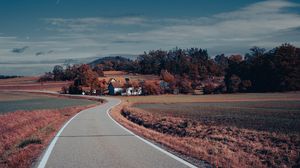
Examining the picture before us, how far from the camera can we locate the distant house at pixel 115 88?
13548cm

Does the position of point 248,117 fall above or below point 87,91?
below

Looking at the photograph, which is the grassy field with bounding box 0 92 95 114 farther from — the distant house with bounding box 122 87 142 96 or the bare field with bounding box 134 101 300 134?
the distant house with bounding box 122 87 142 96

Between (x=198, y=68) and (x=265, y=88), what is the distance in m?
54.6

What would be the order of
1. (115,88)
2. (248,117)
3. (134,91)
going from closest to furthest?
1. (248,117)
2. (134,91)
3. (115,88)

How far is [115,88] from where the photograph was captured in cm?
13612

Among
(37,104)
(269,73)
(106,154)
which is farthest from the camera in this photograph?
(269,73)

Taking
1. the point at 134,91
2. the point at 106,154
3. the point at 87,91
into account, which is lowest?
the point at 134,91

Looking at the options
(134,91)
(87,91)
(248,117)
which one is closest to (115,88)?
(134,91)

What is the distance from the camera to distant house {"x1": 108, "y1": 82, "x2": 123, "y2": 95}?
135475 mm

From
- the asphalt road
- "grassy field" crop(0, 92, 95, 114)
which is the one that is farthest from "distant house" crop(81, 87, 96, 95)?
the asphalt road

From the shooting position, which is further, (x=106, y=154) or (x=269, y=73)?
(x=269, y=73)

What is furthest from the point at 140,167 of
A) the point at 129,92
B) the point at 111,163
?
the point at 129,92

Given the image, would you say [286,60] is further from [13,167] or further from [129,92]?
[13,167]

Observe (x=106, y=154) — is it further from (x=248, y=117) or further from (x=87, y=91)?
(x=87, y=91)
